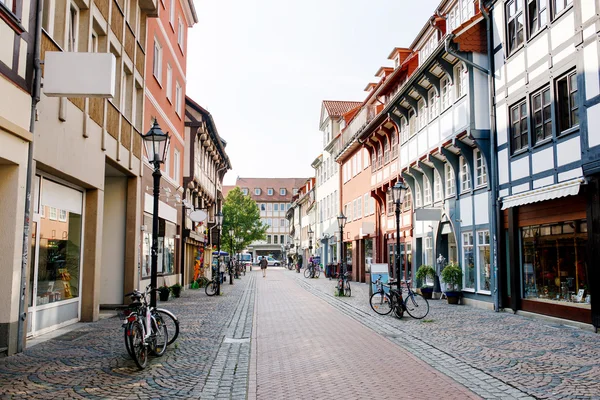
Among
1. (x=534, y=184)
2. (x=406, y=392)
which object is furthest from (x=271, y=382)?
(x=534, y=184)

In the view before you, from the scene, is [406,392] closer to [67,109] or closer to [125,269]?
[67,109]

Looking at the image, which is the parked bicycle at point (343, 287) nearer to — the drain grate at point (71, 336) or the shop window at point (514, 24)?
the shop window at point (514, 24)

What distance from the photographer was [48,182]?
38.8ft

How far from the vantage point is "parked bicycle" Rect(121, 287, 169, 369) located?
26.3ft

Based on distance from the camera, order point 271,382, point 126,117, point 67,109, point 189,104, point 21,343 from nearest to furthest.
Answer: point 271,382 → point 21,343 → point 67,109 → point 126,117 → point 189,104

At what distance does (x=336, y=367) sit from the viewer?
28.4 feet

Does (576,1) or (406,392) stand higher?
(576,1)

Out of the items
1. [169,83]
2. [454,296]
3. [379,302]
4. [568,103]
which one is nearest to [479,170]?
[454,296]

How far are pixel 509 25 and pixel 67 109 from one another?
12245 millimetres

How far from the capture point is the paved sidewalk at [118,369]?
23.0 ft

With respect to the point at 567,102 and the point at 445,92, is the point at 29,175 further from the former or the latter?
the point at 445,92

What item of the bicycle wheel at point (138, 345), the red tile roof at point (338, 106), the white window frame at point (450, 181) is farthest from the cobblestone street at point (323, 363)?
the red tile roof at point (338, 106)

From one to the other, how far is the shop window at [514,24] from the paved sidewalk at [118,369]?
10980 mm

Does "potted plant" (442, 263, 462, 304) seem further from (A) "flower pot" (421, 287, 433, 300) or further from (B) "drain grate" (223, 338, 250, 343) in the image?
(B) "drain grate" (223, 338, 250, 343)
